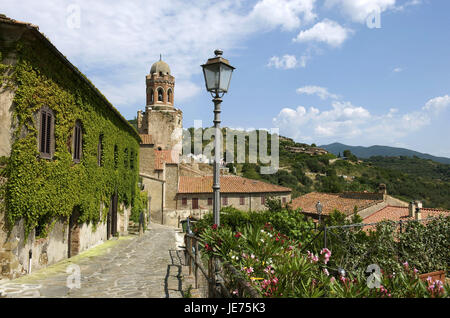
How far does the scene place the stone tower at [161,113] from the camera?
143 feet

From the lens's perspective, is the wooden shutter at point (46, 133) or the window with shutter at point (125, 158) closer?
the wooden shutter at point (46, 133)

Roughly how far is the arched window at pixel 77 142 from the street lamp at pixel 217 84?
23.9 ft

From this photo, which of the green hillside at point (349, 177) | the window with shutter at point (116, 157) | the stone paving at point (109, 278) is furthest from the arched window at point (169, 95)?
the stone paving at point (109, 278)

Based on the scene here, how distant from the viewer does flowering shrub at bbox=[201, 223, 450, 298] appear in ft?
11.8

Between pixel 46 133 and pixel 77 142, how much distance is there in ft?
8.21

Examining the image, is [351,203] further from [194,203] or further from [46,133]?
[46,133]

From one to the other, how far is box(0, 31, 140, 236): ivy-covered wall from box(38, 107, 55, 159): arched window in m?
0.18

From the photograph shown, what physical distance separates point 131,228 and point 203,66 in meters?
17.6

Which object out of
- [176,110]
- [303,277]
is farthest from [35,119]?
[176,110]

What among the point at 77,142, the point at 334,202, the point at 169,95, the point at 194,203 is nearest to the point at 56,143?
the point at 77,142

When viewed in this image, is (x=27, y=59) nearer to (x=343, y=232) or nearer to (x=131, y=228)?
(x=343, y=232)

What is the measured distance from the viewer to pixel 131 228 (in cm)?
2130

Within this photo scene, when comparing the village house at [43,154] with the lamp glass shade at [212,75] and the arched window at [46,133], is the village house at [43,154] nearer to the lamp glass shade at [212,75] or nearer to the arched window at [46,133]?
the arched window at [46,133]

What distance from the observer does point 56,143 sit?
31.7 ft
